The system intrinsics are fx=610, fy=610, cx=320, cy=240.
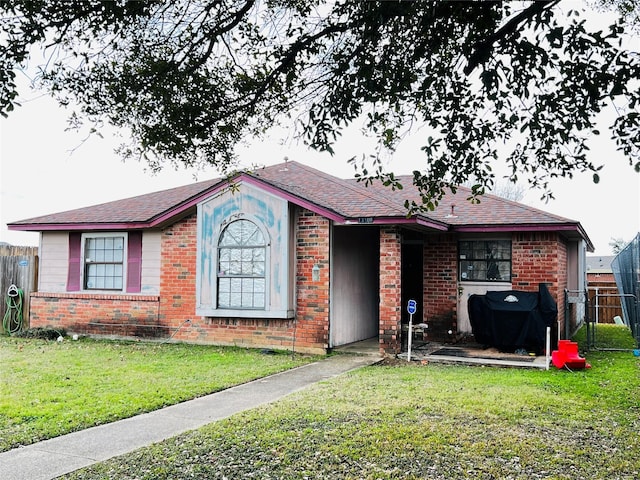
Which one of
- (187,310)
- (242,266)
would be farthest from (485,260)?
(187,310)

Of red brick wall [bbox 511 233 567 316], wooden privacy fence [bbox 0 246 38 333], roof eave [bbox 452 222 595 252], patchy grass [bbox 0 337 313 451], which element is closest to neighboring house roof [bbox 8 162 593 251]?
roof eave [bbox 452 222 595 252]

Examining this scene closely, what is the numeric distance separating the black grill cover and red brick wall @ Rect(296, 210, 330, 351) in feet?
9.59

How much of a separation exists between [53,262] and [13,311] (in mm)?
1744

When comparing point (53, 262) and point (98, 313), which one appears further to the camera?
point (53, 262)

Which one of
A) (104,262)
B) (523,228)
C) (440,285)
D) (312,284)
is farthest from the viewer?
(104,262)

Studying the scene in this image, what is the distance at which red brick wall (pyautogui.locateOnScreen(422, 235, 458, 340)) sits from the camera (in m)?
13.4

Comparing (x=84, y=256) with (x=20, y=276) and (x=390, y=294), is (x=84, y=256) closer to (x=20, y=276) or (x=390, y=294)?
(x=20, y=276)

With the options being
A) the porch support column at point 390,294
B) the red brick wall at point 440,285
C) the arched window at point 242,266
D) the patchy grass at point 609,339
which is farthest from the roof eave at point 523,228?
the arched window at point 242,266

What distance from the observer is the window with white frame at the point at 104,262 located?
1423cm

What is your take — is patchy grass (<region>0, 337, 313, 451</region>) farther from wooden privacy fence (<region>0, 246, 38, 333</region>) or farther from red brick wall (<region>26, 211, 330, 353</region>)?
wooden privacy fence (<region>0, 246, 38, 333</region>)

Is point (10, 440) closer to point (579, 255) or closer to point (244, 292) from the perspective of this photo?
point (244, 292)

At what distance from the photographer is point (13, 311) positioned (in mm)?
15352

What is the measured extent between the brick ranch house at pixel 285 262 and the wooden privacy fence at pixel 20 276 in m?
0.36

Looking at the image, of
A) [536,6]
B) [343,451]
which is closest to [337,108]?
[536,6]
